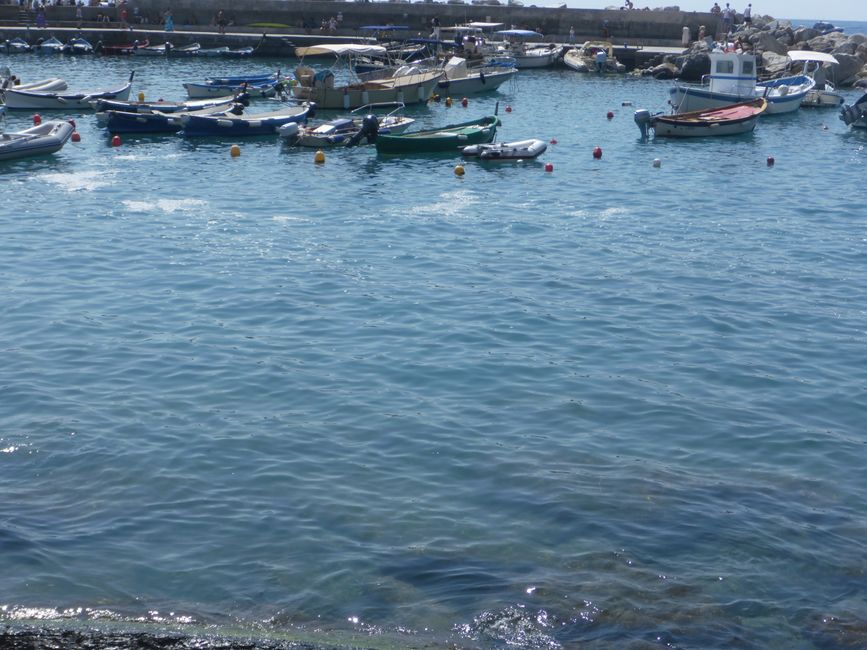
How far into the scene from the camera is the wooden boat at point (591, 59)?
215 feet

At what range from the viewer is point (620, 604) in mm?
9953

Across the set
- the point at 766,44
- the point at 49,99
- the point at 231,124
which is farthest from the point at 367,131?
the point at 766,44

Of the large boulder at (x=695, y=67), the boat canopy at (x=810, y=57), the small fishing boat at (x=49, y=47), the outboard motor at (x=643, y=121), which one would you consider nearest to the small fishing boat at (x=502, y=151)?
the outboard motor at (x=643, y=121)

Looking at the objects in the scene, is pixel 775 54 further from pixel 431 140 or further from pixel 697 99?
pixel 431 140

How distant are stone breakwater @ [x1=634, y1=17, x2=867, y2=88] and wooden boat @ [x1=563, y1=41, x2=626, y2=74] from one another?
1.53 meters

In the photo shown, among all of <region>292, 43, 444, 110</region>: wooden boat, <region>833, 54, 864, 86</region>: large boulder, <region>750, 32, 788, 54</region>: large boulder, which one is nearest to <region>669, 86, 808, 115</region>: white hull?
Answer: <region>292, 43, 444, 110</region>: wooden boat

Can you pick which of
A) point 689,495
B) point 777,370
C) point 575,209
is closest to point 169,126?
point 575,209

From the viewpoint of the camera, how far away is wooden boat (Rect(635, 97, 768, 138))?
4056 cm

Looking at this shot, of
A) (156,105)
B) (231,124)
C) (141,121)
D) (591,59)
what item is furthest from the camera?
Result: (591,59)

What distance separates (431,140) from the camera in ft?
116

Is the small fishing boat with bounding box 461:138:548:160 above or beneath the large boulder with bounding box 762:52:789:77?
beneath

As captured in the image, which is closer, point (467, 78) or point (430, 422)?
point (430, 422)

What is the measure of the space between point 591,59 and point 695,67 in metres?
7.32

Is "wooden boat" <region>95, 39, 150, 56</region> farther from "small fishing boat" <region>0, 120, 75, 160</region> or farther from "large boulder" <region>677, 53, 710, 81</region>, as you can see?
"large boulder" <region>677, 53, 710, 81</region>
